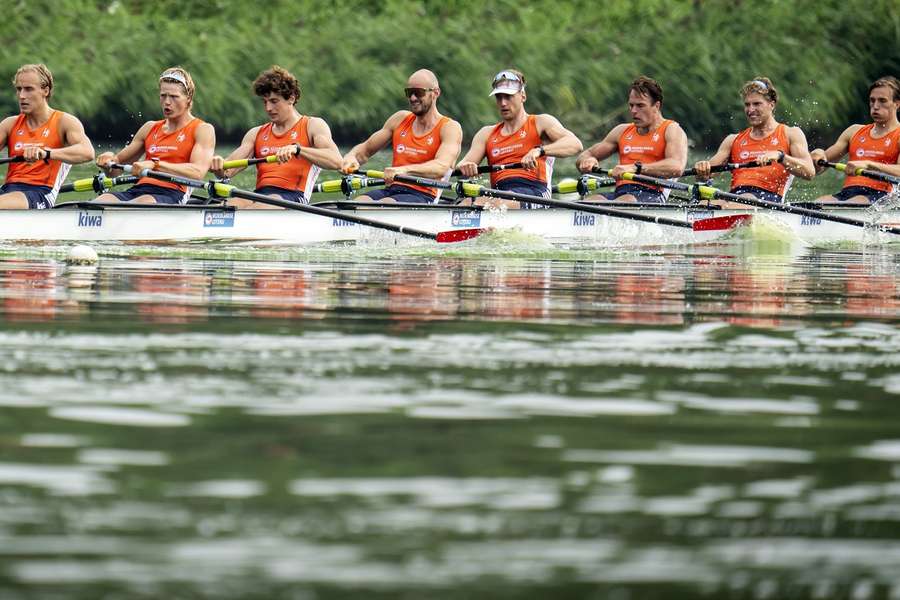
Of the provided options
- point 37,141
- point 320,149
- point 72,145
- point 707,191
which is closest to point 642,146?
point 707,191

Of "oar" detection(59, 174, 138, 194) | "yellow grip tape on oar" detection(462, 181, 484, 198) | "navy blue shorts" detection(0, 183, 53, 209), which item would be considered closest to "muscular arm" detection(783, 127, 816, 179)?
"yellow grip tape on oar" detection(462, 181, 484, 198)

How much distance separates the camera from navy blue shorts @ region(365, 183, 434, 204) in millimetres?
15688

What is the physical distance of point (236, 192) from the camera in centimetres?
1368

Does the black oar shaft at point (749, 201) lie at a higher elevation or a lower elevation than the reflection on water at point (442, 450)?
higher

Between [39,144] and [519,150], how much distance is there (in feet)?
14.4

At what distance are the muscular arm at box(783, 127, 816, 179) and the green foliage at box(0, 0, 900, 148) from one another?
21.3 m

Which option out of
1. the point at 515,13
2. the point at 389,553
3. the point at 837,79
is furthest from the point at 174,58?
the point at 389,553

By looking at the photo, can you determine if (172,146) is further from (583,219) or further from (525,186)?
(583,219)

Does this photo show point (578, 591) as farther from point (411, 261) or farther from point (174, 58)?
point (174, 58)

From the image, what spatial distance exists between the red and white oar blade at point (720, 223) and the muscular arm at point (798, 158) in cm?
110

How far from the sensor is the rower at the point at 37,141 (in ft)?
46.4

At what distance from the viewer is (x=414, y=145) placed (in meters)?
15.8

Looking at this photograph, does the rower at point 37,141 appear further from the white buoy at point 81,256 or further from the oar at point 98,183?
the white buoy at point 81,256

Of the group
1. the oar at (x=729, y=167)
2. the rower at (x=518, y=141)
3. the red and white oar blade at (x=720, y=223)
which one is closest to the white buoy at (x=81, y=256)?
the rower at (x=518, y=141)
